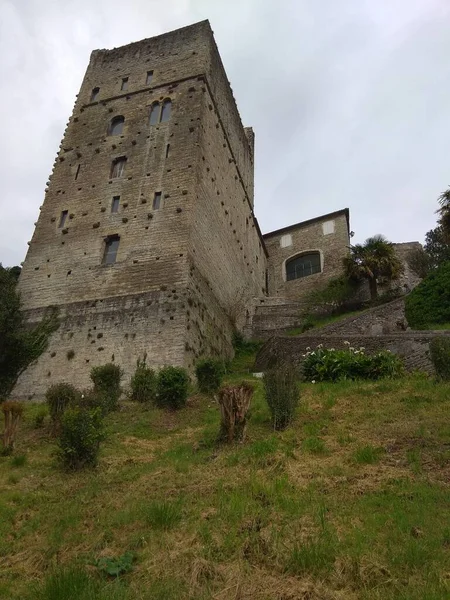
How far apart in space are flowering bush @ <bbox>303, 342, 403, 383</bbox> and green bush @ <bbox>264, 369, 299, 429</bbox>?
132 inches

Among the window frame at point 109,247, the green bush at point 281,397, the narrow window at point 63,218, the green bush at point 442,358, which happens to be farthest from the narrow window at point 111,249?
the green bush at point 442,358

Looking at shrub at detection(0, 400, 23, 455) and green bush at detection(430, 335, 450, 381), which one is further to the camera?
green bush at detection(430, 335, 450, 381)

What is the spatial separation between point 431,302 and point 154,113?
1495cm

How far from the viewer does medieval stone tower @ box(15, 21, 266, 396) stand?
54.1ft

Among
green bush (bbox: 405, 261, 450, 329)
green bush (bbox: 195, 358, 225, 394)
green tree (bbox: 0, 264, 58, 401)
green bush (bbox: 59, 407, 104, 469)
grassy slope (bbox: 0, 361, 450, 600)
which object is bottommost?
grassy slope (bbox: 0, 361, 450, 600)

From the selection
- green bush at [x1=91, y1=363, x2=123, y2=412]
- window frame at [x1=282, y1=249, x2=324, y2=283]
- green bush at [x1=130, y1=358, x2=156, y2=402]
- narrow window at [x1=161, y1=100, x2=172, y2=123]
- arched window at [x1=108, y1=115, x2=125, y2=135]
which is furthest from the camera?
window frame at [x1=282, y1=249, x2=324, y2=283]

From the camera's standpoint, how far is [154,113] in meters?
23.8

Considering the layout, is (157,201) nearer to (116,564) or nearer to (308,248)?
(308,248)

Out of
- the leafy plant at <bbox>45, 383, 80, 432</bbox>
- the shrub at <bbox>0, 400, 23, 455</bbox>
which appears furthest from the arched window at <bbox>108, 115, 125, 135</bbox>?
the shrub at <bbox>0, 400, 23, 455</bbox>

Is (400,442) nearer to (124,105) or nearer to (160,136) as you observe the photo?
(160,136)

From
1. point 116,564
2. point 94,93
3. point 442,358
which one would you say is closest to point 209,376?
point 442,358

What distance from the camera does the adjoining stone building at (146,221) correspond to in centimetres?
1650

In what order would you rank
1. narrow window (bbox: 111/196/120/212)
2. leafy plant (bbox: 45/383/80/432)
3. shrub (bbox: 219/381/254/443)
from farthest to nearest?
narrow window (bbox: 111/196/120/212) → leafy plant (bbox: 45/383/80/432) → shrub (bbox: 219/381/254/443)

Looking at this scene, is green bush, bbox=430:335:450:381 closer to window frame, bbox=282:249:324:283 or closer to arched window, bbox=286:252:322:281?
window frame, bbox=282:249:324:283
